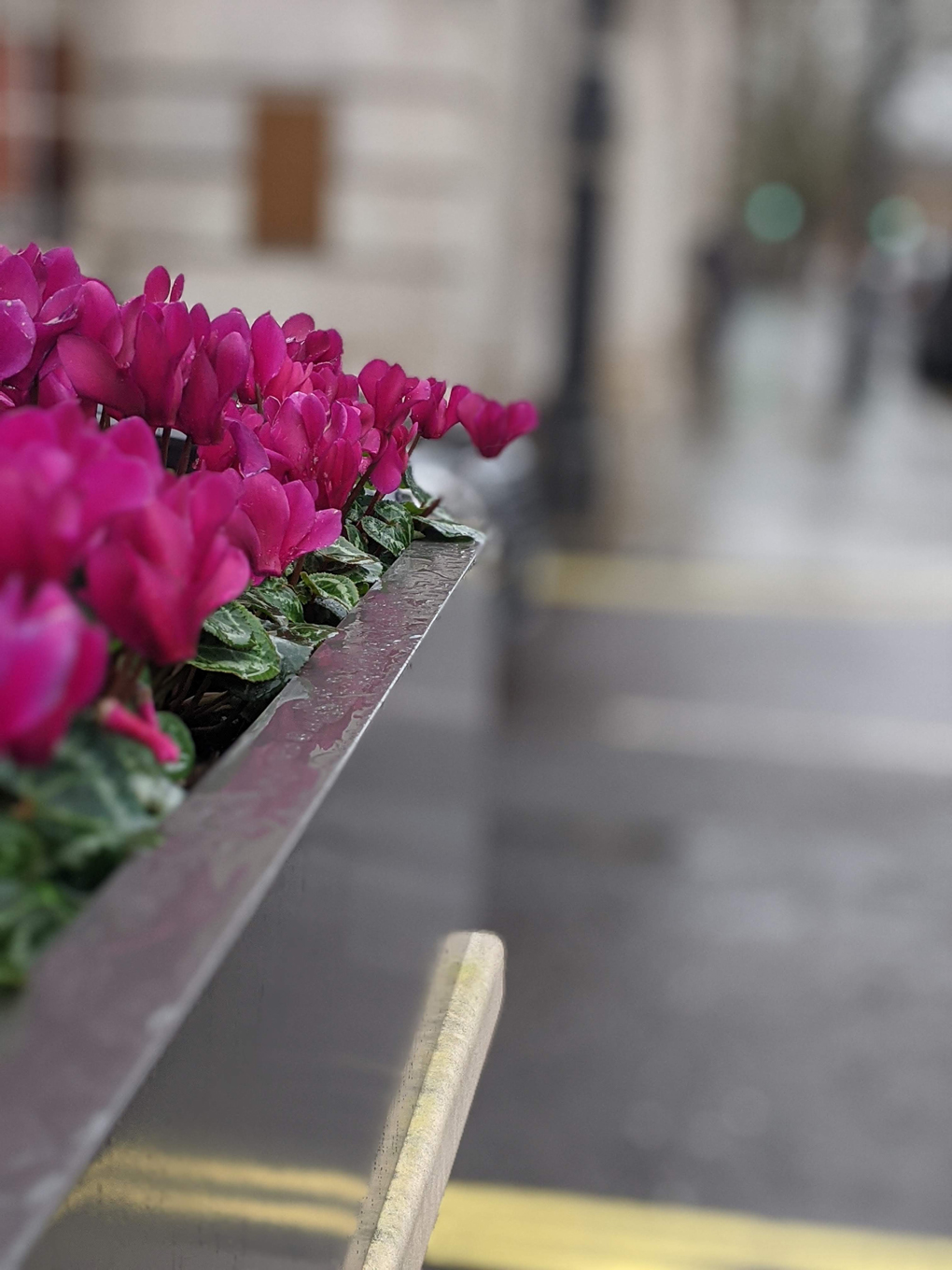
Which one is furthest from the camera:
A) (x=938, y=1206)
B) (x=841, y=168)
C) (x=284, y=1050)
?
(x=841, y=168)

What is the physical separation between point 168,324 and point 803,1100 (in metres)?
2.40

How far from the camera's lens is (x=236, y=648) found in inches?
37.0

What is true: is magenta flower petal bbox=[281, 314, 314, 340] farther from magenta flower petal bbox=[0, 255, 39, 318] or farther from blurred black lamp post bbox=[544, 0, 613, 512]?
blurred black lamp post bbox=[544, 0, 613, 512]

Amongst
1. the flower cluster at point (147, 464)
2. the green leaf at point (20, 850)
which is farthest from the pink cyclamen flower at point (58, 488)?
the green leaf at point (20, 850)

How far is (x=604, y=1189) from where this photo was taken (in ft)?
8.42

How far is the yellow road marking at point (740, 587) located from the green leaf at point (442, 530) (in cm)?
482

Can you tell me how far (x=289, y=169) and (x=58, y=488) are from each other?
10666 mm

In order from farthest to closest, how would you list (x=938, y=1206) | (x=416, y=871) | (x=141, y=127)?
1. (x=141, y=127)
2. (x=938, y=1206)
3. (x=416, y=871)

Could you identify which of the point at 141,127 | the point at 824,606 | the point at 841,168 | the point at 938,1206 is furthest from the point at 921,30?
the point at 938,1206

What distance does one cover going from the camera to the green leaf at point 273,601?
1057 millimetres

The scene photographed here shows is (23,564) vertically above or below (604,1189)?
above

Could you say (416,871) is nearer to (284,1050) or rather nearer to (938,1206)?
(284,1050)

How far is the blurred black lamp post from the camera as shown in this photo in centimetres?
814

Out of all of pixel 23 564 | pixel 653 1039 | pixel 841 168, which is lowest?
pixel 653 1039
